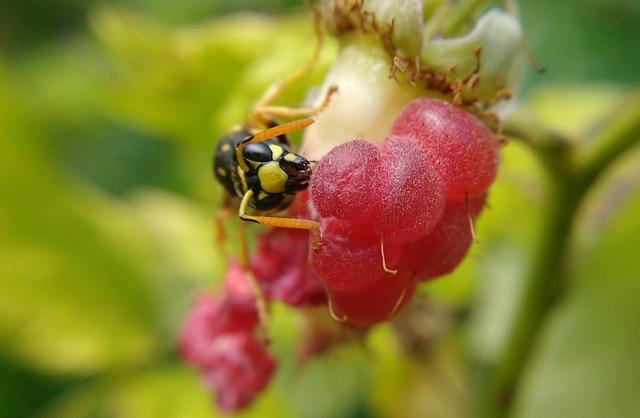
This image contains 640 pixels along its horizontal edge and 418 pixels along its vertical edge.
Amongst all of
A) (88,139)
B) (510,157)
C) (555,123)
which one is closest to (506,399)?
(510,157)

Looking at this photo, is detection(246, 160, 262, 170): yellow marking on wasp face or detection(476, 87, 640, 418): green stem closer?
detection(246, 160, 262, 170): yellow marking on wasp face

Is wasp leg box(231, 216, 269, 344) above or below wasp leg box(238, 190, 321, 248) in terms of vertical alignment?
below

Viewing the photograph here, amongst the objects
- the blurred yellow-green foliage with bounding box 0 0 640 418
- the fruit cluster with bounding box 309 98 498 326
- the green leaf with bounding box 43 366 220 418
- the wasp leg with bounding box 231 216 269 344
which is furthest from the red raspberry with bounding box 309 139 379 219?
the green leaf with bounding box 43 366 220 418

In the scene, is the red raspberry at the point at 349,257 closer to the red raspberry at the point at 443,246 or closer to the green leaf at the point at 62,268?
the red raspberry at the point at 443,246

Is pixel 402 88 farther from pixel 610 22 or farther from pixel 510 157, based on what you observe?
pixel 610 22

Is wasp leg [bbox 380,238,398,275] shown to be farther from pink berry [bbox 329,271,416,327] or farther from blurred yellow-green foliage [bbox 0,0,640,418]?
blurred yellow-green foliage [bbox 0,0,640,418]

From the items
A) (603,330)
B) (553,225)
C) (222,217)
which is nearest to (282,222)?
(222,217)

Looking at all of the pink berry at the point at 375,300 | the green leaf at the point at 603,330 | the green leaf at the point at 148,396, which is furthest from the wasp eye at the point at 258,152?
the green leaf at the point at 148,396
